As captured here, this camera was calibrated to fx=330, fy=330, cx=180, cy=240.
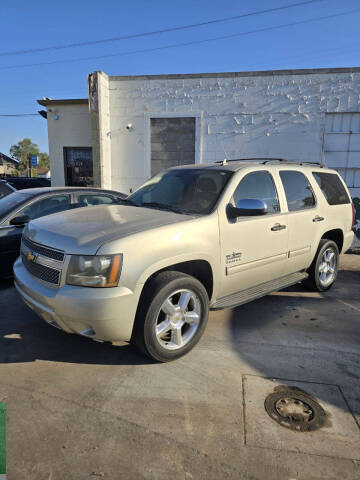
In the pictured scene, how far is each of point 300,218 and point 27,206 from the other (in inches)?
154

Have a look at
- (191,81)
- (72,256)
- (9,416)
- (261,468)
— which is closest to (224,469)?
(261,468)

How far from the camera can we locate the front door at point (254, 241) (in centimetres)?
338

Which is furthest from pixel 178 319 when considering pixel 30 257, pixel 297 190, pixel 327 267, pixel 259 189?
pixel 327 267

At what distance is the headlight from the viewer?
256cm

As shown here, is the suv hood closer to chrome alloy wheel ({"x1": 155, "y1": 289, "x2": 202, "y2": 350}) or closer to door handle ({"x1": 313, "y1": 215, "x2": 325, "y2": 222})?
chrome alloy wheel ({"x1": 155, "y1": 289, "x2": 202, "y2": 350})

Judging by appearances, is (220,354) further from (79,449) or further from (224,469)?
(79,449)

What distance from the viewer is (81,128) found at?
12.4 meters

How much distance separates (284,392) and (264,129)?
9035 mm

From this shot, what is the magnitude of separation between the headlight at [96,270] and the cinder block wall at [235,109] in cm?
854

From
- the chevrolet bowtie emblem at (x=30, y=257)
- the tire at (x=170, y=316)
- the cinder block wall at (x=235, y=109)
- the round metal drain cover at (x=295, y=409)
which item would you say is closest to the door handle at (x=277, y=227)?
the tire at (x=170, y=316)

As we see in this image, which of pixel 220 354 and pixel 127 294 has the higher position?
pixel 127 294

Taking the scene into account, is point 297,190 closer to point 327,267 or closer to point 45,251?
point 327,267

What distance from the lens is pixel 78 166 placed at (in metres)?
12.8

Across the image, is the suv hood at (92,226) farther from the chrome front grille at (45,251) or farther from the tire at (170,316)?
the tire at (170,316)
